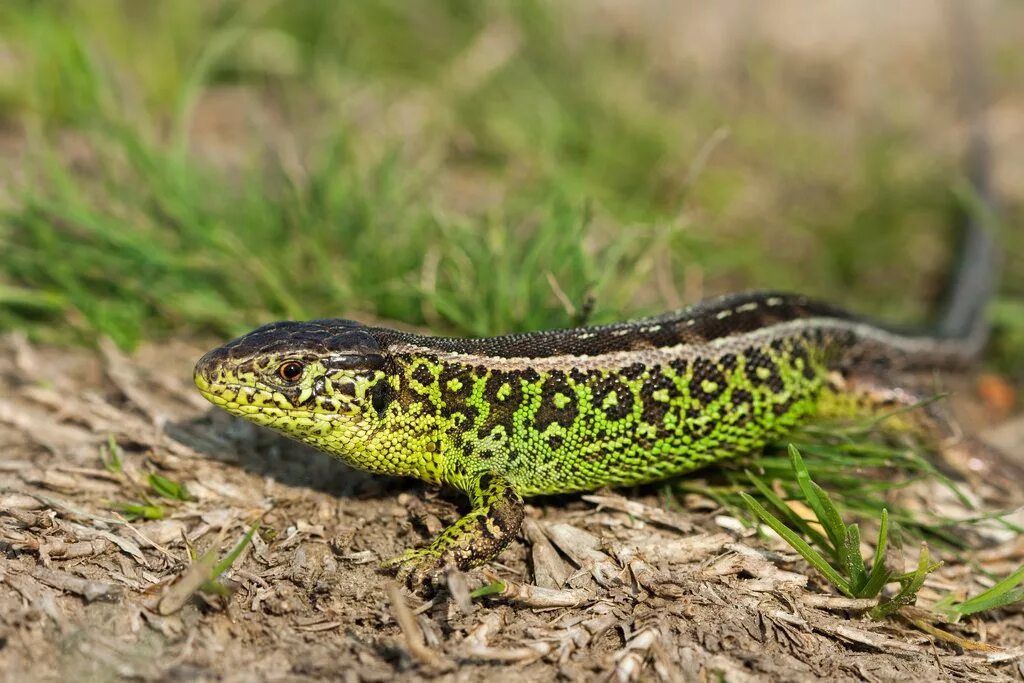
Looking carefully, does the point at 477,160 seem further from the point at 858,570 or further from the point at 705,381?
the point at 858,570

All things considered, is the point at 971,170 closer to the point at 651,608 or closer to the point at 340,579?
the point at 651,608

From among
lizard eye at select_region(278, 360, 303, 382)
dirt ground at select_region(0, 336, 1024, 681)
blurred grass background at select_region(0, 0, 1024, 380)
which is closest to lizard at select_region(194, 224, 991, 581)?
lizard eye at select_region(278, 360, 303, 382)

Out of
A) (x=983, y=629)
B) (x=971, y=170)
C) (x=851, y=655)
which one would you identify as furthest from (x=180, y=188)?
(x=971, y=170)

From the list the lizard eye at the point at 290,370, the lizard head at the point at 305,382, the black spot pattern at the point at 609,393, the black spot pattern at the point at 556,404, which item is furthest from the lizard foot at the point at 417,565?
the black spot pattern at the point at 609,393

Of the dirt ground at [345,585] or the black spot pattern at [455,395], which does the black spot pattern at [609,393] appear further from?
the black spot pattern at [455,395]

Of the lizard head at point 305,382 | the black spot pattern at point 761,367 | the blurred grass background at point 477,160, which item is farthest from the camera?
the blurred grass background at point 477,160

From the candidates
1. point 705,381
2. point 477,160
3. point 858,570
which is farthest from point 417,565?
point 477,160
